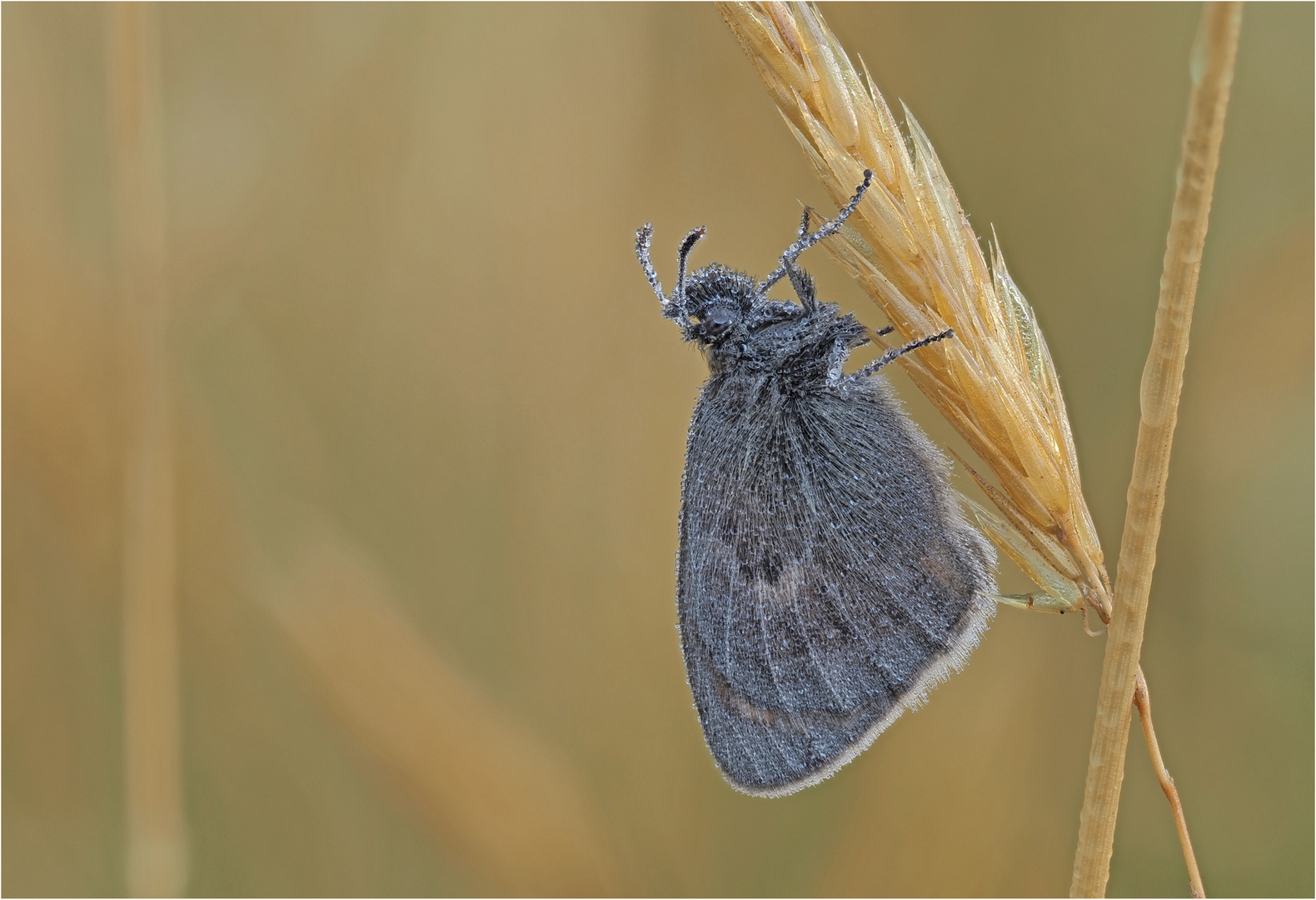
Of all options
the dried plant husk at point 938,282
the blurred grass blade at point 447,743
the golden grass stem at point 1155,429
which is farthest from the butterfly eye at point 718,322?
the blurred grass blade at point 447,743

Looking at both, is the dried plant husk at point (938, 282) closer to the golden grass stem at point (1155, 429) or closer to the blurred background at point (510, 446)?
the golden grass stem at point (1155, 429)

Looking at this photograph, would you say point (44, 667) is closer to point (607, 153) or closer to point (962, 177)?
point (607, 153)

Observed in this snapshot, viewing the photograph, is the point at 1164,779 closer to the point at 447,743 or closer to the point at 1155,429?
the point at 1155,429

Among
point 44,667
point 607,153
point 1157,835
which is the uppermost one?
point 607,153

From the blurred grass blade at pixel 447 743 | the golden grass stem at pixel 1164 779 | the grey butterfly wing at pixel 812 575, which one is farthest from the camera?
the blurred grass blade at pixel 447 743

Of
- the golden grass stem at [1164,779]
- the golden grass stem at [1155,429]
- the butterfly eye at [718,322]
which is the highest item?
the butterfly eye at [718,322]

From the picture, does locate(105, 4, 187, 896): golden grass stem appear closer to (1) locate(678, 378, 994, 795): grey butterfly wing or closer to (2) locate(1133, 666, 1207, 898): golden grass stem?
(1) locate(678, 378, 994, 795): grey butterfly wing

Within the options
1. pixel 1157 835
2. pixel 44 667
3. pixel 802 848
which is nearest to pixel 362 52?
pixel 44 667
